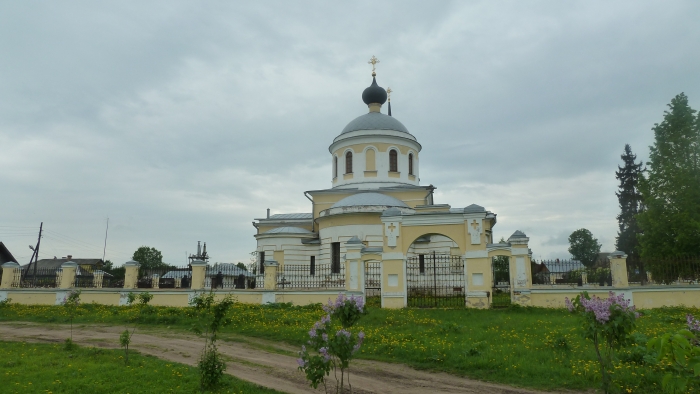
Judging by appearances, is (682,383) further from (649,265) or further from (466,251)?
(649,265)

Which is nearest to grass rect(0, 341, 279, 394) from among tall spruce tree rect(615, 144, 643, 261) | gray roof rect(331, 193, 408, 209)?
gray roof rect(331, 193, 408, 209)

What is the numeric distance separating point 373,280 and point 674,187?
1355 centimetres

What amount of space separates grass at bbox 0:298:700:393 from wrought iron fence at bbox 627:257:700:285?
5.60 ft

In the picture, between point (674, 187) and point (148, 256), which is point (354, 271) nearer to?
point (674, 187)

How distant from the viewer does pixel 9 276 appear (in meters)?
19.2

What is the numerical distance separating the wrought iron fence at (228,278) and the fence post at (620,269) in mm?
12917

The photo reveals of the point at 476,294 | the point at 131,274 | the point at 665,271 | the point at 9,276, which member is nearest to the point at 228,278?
the point at 131,274

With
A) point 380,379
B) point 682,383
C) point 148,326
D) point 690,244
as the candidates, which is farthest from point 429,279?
point 682,383

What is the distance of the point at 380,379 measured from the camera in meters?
7.82

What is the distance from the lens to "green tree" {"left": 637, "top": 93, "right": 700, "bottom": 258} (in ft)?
64.2

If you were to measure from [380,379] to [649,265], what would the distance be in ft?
44.1

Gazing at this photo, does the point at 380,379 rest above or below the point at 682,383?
below

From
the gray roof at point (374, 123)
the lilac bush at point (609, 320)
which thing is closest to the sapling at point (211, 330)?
the lilac bush at point (609, 320)

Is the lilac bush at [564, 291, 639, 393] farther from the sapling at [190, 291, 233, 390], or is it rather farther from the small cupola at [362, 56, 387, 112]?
the small cupola at [362, 56, 387, 112]
